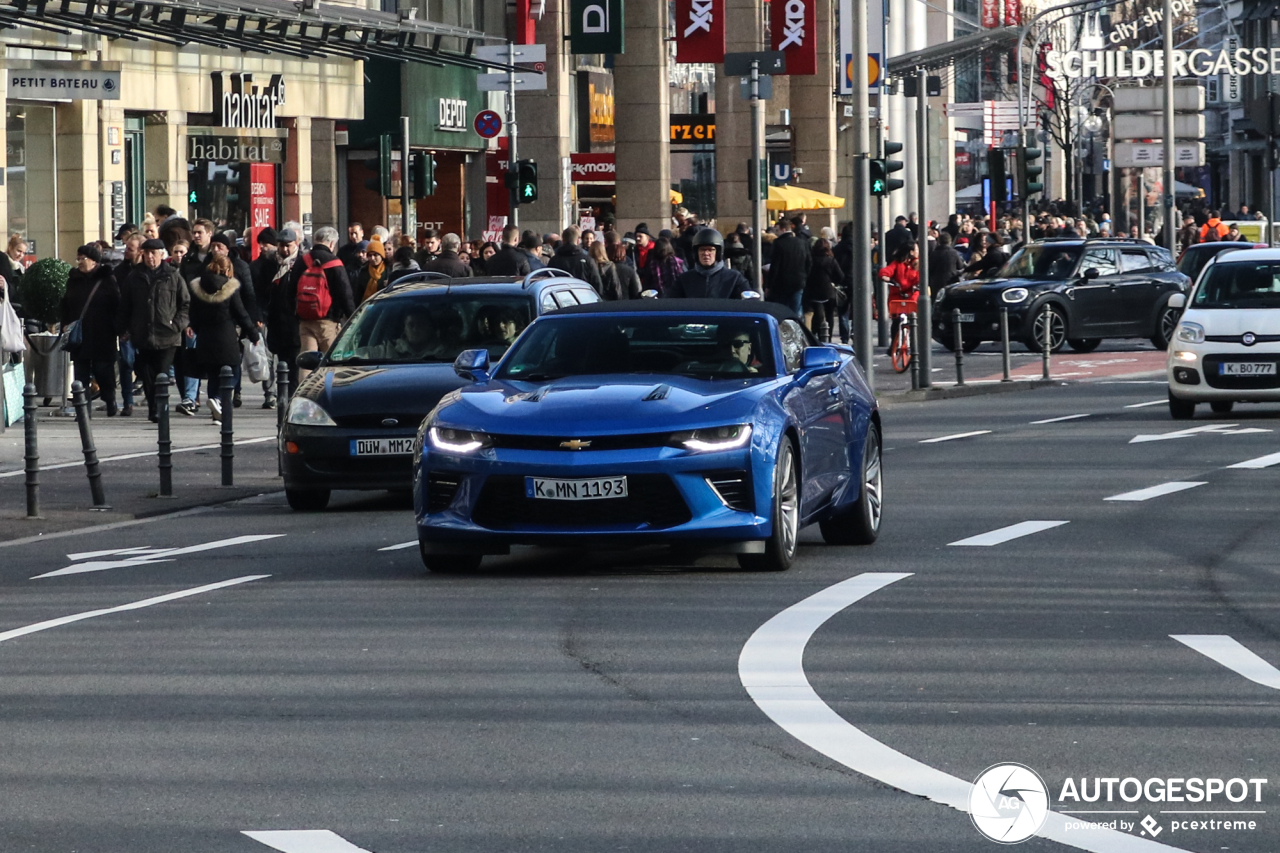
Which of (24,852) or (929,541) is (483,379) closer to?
(929,541)

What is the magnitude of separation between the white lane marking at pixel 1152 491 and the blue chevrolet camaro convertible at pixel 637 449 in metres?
4.36

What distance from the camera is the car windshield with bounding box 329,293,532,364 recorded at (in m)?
17.7

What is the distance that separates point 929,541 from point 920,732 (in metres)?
6.32

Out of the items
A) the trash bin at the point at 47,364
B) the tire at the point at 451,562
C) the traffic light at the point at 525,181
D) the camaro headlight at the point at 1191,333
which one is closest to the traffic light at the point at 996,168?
the traffic light at the point at 525,181

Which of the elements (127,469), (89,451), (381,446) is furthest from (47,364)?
(381,446)

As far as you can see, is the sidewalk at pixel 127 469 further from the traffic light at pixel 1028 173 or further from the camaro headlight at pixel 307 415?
the traffic light at pixel 1028 173

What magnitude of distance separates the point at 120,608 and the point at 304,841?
545 cm

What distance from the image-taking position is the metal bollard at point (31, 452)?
1650 cm

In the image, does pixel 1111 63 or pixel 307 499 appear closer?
pixel 307 499

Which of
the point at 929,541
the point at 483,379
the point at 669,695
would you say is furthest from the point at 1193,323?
the point at 669,695

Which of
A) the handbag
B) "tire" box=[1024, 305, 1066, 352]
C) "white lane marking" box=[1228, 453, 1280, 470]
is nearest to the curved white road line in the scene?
"white lane marking" box=[1228, 453, 1280, 470]

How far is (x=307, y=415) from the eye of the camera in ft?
55.3

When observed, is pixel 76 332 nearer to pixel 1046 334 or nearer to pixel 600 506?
pixel 1046 334
